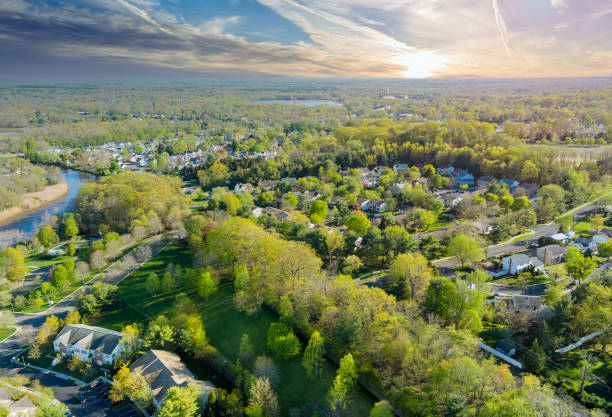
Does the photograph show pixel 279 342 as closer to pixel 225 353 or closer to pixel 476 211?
pixel 225 353

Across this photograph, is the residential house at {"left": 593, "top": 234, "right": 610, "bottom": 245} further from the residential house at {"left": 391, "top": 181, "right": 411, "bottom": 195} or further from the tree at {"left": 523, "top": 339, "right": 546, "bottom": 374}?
the residential house at {"left": 391, "top": 181, "right": 411, "bottom": 195}

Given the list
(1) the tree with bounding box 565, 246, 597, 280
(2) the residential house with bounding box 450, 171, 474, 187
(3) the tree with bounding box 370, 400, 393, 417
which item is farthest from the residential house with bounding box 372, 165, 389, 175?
(3) the tree with bounding box 370, 400, 393, 417

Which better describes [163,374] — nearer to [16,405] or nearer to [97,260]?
[16,405]

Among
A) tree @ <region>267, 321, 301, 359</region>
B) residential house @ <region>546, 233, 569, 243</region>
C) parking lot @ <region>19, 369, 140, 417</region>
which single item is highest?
residential house @ <region>546, 233, 569, 243</region>

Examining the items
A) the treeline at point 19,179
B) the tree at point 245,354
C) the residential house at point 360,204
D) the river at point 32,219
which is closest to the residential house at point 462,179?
the residential house at point 360,204

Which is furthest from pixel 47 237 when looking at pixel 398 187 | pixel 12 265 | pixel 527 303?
pixel 527 303

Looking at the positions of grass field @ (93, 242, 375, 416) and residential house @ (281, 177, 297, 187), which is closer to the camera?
grass field @ (93, 242, 375, 416)

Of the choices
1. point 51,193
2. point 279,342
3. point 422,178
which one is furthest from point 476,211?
point 51,193
